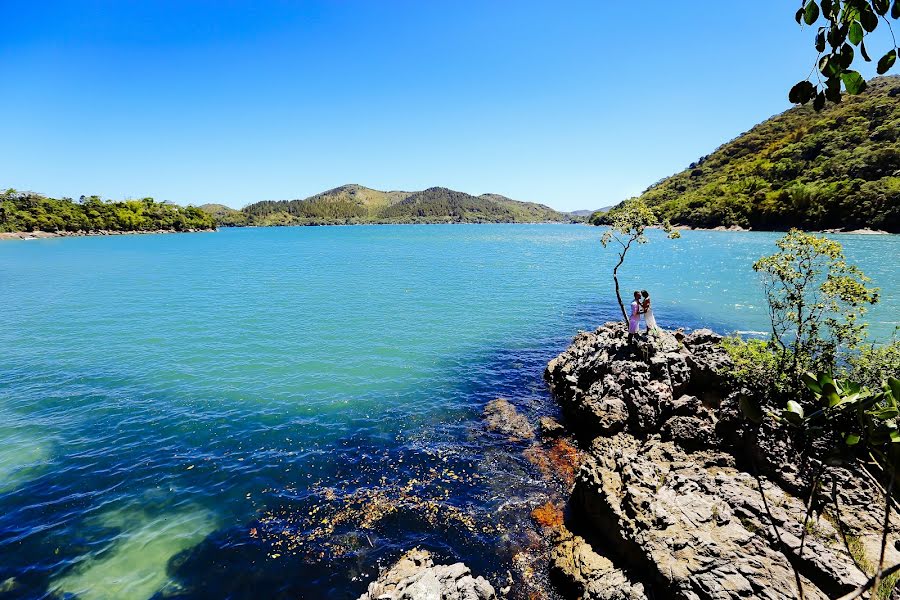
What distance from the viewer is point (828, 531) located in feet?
35.6

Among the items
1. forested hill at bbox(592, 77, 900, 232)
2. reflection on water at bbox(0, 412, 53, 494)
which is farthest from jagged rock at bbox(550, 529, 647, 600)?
forested hill at bbox(592, 77, 900, 232)

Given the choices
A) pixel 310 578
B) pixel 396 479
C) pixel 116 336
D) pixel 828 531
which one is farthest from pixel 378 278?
pixel 828 531

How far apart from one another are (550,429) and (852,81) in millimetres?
19359

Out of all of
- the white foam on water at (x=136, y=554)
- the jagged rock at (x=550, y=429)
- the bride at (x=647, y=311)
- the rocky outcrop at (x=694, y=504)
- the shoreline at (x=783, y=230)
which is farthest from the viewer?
the shoreline at (x=783, y=230)

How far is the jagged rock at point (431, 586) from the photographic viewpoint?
1073cm

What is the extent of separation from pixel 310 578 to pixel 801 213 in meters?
159

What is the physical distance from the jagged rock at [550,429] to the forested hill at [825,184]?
138 m

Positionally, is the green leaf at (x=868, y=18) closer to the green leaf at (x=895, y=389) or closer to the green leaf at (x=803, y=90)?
the green leaf at (x=803, y=90)

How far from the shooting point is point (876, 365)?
1556cm

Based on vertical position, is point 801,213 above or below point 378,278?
above

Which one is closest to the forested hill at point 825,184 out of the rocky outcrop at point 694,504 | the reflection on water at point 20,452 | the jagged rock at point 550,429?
the rocky outcrop at point 694,504

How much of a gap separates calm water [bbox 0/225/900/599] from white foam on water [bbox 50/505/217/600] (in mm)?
57

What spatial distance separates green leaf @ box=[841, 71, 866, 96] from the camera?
3418 mm

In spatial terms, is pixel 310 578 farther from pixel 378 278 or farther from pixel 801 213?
pixel 801 213
